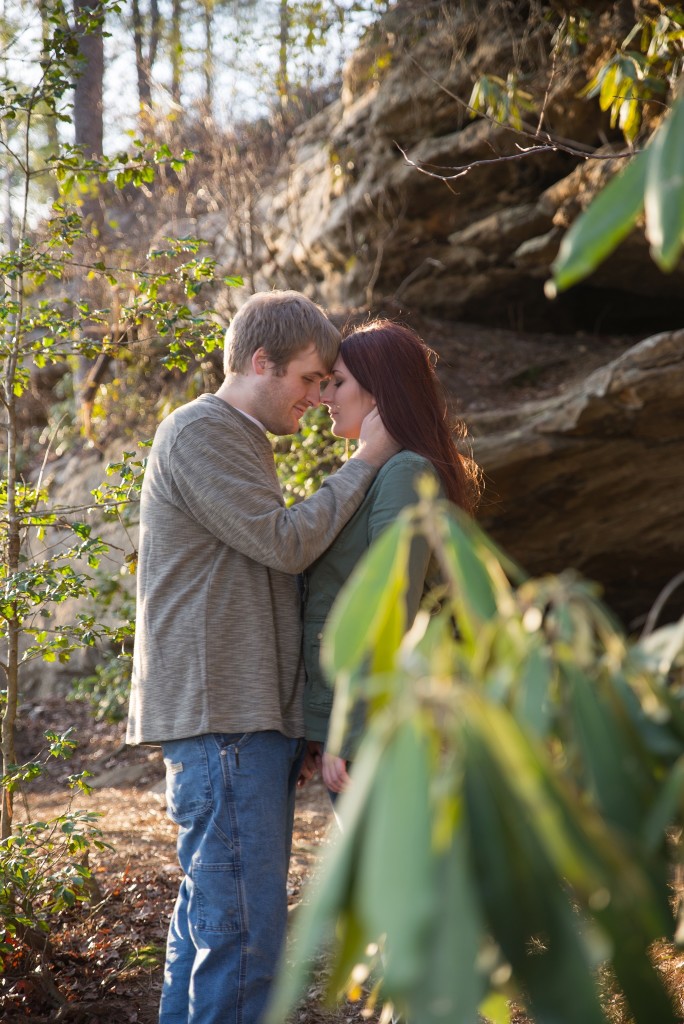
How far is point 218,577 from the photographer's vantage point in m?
2.44

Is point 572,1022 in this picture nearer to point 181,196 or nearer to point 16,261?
point 16,261

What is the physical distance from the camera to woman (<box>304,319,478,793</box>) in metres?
2.47

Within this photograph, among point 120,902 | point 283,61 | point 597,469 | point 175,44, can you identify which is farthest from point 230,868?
point 175,44

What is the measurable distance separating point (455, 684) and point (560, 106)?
625 cm

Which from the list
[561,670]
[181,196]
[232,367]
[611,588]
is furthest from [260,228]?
[561,670]

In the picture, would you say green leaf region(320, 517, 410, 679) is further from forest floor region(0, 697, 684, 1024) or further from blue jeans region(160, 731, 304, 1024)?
forest floor region(0, 697, 684, 1024)

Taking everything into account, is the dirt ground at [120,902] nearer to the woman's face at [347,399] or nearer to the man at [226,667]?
the man at [226,667]

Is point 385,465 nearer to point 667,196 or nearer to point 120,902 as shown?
point 667,196

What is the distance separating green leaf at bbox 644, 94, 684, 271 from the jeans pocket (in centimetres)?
181

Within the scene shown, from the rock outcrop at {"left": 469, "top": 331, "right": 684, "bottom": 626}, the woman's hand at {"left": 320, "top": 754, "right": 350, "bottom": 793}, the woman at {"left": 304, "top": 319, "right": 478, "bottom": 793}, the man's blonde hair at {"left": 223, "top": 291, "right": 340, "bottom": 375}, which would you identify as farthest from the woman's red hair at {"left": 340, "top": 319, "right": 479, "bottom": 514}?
the rock outcrop at {"left": 469, "top": 331, "right": 684, "bottom": 626}

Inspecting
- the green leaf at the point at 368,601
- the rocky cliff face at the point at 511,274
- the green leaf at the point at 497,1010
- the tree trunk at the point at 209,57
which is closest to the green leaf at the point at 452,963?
the green leaf at the point at 368,601

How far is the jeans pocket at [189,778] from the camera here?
2.37 metres

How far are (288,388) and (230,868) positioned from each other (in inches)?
50.2

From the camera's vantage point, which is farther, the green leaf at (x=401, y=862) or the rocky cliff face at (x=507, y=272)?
the rocky cliff face at (x=507, y=272)
